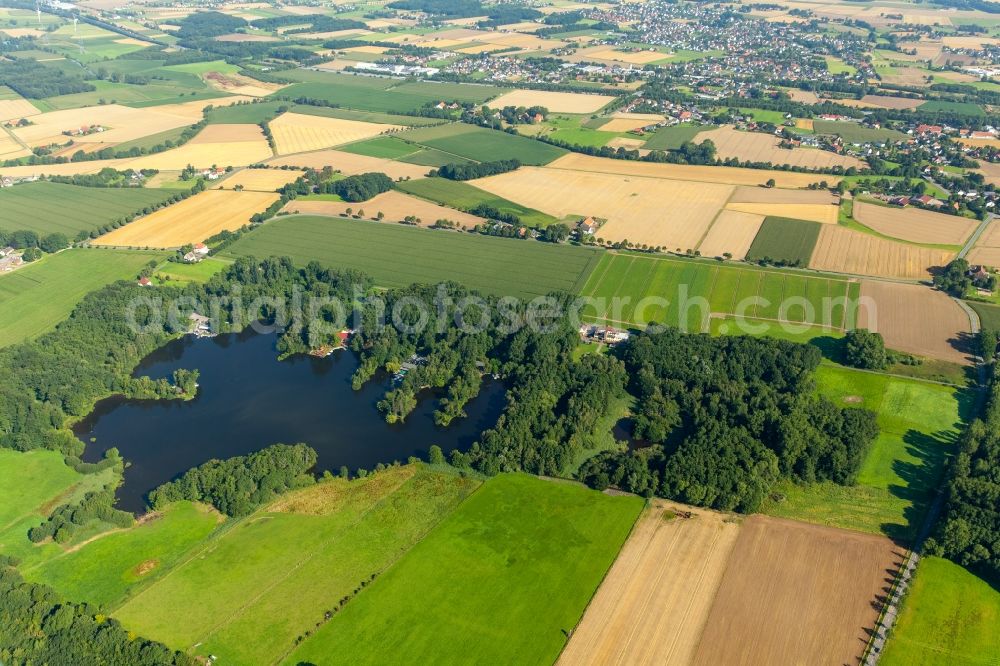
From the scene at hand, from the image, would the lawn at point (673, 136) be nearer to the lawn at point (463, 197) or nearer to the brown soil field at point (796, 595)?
the lawn at point (463, 197)

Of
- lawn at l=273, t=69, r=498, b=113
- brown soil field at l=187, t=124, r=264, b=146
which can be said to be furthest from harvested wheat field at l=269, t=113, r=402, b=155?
lawn at l=273, t=69, r=498, b=113

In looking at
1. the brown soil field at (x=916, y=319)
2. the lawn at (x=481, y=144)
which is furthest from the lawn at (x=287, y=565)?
the lawn at (x=481, y=144)

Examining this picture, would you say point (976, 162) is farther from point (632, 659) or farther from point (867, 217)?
A: point (632, 659)

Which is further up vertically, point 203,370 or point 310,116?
point 310,116

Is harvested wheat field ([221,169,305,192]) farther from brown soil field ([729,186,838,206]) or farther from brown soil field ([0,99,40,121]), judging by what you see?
brown soil field ([729,186,838,206])

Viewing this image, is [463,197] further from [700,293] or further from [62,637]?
[62,637]

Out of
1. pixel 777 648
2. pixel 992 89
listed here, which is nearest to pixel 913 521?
pixel 777 648
